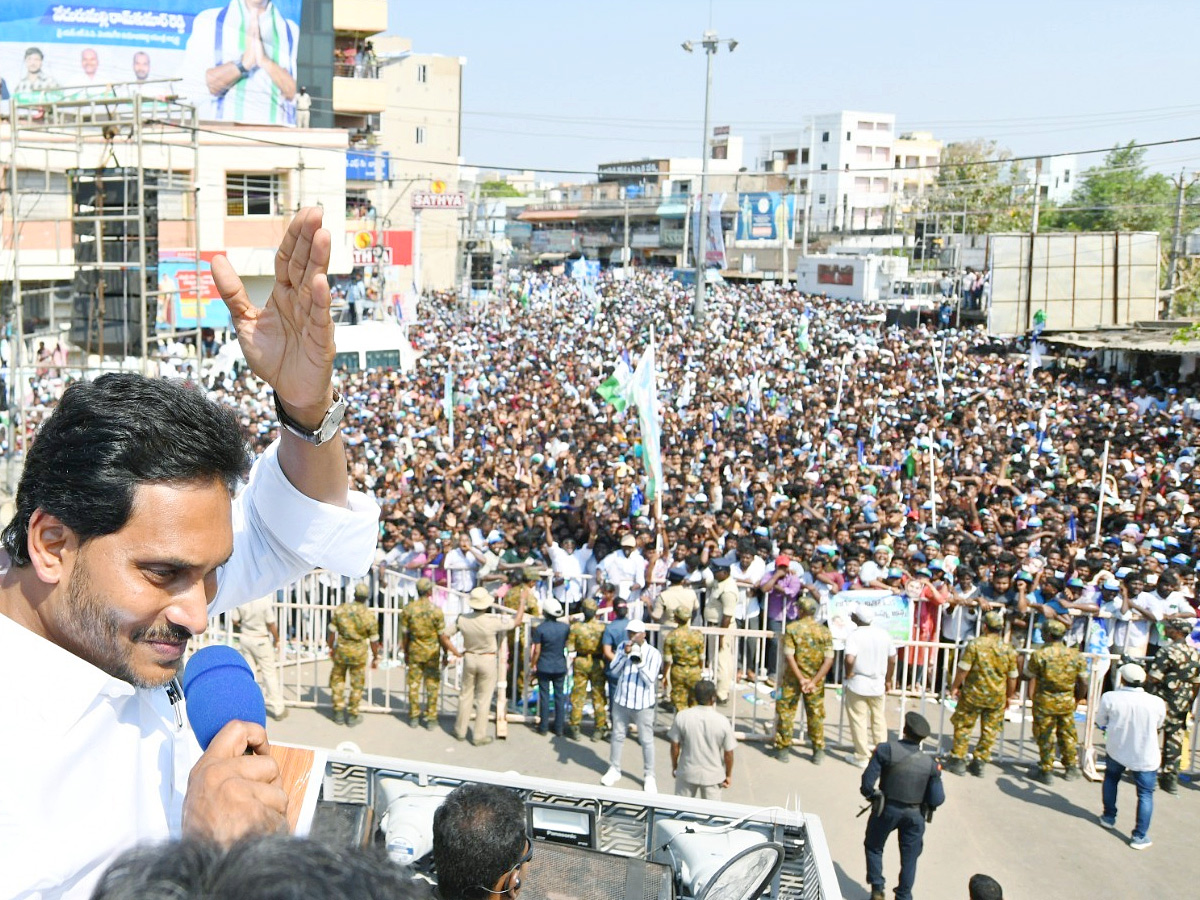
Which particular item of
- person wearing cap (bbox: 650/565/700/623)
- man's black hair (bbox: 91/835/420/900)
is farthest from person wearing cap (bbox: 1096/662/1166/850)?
man's black hair (bbox: 91/835/420/900)

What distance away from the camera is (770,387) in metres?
19.4

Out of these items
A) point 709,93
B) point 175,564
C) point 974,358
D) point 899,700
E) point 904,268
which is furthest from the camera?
point 904,268

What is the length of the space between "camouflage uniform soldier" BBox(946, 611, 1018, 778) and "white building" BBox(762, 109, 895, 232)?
71.2 metres

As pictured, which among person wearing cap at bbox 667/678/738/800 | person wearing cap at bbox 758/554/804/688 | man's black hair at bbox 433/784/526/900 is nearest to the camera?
man's black hair at bbox 433/784/526/900

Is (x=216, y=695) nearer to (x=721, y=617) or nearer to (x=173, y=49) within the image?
(x=721, y=617)

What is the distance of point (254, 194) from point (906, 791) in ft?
93.0

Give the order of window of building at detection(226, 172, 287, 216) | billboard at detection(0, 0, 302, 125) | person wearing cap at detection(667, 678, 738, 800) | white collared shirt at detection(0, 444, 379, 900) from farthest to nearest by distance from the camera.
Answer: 1. billboard at detection(0, 0, 302, 125)
2. window of building at detection(226, 172, 287, 216)
3. person wearing cap at detection(667, 678, 738, 800)
4. white collared shirt at detection(0, 444, 379, 900)

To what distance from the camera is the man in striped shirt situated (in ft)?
23.8

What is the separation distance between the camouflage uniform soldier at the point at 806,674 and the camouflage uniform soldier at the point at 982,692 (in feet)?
2.98

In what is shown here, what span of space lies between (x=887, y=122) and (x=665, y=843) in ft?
276

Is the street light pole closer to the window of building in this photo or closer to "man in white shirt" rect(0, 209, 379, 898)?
the window of building

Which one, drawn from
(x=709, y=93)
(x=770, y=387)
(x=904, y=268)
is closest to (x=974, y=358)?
(x=770, y=387)

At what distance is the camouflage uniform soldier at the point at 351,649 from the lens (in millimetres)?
8008

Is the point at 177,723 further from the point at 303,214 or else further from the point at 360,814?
the point at 360,814
